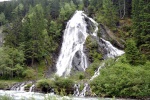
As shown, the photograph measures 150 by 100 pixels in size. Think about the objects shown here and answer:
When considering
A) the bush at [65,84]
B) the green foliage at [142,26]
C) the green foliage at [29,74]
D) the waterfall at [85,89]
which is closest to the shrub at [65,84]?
the bush at [65,84]

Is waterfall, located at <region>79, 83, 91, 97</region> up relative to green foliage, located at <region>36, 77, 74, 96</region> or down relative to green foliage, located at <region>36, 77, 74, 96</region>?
down

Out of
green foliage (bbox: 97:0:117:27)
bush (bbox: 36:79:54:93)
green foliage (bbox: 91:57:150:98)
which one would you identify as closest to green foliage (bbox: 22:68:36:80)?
bush (bbox: 36:79:54:93)

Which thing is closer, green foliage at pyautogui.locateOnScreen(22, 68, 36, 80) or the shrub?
the shrub

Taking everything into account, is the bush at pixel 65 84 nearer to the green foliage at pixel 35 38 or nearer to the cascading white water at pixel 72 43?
the cascading white water at pixel 72 43

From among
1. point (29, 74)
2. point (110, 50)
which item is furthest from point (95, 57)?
point (29, 74)

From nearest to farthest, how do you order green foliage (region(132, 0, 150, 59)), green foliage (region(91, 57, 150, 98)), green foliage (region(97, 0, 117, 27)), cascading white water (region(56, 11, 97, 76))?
green foliage (region(91, 57, 150, 98)) < green foliage (region(132, 0, 150, 59)) < cascading white water (region(56, 11, 97, 76)) < green foliage (region(97, 0, 117, 27))

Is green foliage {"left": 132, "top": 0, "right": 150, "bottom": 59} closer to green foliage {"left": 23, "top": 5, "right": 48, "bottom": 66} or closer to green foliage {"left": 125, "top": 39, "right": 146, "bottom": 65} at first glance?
green foliage {"left": 125, "top": 39, "right": 146, "bottom": 65}

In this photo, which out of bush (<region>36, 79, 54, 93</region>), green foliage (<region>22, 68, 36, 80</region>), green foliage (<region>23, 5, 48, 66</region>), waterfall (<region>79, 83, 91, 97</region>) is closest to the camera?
waterfall (<region>79, 83, 91, 97</region>)

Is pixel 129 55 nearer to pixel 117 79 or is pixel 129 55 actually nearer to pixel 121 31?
pixel 117 79

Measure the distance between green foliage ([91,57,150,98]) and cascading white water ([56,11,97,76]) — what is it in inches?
567

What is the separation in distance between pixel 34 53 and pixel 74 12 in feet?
80.7

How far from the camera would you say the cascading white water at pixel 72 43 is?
5562 cm

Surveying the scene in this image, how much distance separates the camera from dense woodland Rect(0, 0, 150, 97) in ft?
125

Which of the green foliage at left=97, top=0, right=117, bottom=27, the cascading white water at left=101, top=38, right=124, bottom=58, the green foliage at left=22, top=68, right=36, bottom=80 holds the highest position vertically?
the green foliage at left=97, top=0, right=117, bottom=27
